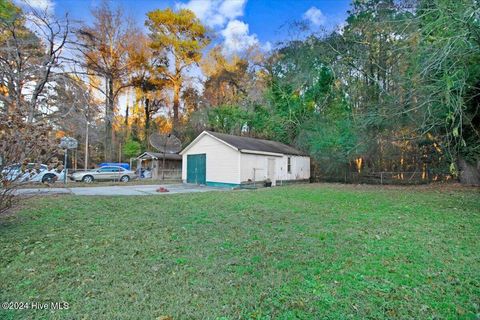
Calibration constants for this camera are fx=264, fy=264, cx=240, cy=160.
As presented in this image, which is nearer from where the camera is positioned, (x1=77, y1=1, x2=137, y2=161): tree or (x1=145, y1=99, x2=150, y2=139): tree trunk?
(x1=77, y1=1, x2=137, y2=161): tree

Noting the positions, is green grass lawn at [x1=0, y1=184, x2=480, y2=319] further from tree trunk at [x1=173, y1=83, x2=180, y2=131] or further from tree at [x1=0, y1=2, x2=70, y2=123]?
tree trunk at [x1=173, y1=83, x2=180, y2=131]

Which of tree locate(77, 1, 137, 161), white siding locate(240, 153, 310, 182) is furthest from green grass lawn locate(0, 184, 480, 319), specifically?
tree locate(77, 1, 137, 161)

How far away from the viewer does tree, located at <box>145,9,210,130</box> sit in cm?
2580

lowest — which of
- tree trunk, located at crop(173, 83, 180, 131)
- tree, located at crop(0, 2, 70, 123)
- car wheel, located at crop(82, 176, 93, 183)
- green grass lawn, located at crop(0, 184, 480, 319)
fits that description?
green grass lawn, located at crop(0, 184, 480, 319)

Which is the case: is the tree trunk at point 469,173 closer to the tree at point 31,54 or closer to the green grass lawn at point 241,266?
the green grass lawn at point 241,266

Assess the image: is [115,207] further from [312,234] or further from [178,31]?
[178,31]

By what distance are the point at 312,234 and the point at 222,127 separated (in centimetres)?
2130

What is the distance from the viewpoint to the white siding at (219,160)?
50.1 feet

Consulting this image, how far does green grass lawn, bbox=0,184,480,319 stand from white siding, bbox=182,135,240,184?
8744 millimetres

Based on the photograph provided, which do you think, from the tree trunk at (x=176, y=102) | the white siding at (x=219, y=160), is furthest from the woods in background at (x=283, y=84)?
the white siding at (x=219, y=160)

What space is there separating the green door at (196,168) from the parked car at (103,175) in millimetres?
4952

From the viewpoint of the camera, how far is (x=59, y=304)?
2.63m

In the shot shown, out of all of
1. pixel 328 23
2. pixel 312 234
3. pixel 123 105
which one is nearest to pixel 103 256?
pixel 312 234

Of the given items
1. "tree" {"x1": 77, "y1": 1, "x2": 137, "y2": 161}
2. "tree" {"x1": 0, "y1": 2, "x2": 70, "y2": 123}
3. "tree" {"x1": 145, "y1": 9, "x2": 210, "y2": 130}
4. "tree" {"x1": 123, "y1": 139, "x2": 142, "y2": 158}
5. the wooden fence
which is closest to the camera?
"tree" {"x1": 0, "y1": 2, "x2": 70, "y2": 123}
